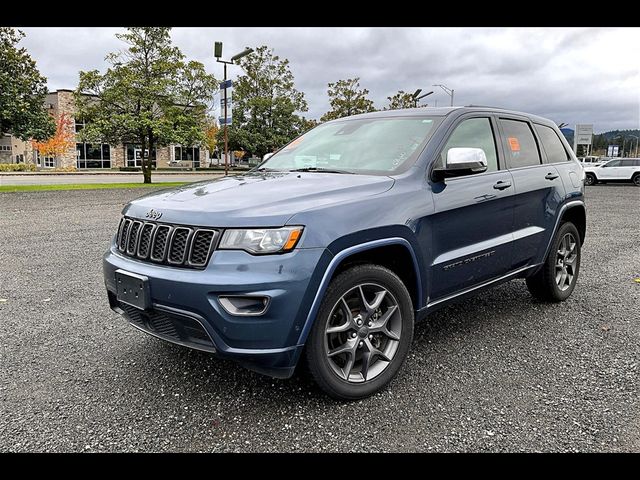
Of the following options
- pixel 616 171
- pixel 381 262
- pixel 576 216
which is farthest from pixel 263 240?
pixel 616 171

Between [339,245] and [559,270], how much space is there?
3109 millimetres

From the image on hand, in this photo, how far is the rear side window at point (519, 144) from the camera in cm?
415

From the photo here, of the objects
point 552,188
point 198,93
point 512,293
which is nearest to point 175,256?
point 552,188

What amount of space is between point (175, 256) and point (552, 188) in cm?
346

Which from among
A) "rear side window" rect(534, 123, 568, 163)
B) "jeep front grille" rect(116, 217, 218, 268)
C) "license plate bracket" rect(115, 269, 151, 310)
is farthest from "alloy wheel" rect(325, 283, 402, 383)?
"rear side window" rect(534, 123, 568, 163)

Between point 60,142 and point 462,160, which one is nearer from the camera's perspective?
point 462,160

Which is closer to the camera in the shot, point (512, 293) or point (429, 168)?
point (429, 168)

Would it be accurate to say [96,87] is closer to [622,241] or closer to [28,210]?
[28,210]

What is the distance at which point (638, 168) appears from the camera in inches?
1097

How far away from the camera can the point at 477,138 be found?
3885mm

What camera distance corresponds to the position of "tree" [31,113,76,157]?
157ft

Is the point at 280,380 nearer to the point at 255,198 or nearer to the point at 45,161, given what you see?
the point at 255,198

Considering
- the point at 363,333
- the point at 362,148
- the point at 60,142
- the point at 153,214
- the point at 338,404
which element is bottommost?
the point at 338,404
